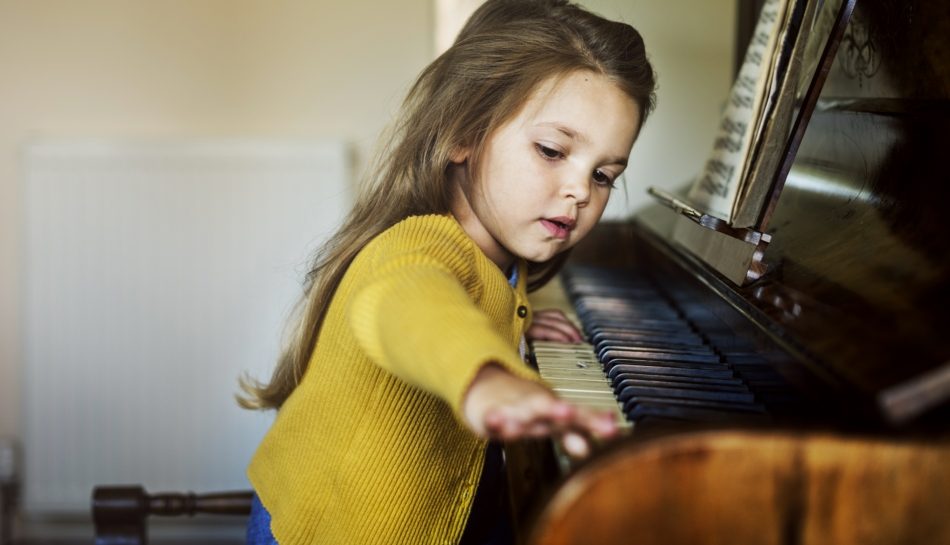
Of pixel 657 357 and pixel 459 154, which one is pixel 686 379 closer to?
pixel 657 357

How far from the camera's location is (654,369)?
804mm

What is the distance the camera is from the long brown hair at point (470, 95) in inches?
34.7

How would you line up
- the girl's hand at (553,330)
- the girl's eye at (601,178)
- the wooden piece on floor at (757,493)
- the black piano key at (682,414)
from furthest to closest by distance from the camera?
the girl's hand at (553,330) → the girl's eye at (601,178) → the black piano key at (682,414) → the wooden piece on floor at (757,493)

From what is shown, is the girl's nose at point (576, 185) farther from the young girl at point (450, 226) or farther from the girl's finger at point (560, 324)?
the girl's finger at point (560, 324)

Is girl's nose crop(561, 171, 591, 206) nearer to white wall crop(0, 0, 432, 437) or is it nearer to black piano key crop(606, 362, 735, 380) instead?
black piano key crop(606, 362, 735, 380)

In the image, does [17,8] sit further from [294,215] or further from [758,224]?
[758,224]

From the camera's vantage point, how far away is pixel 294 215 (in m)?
2.00

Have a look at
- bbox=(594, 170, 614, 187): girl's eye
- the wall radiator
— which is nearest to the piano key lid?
bbox=(594, 170, 614, 187): girl's eye

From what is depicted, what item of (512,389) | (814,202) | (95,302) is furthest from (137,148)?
(512,389)

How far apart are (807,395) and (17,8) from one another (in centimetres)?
213

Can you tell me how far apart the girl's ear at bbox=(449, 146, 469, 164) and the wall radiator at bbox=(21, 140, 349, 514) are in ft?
3.49

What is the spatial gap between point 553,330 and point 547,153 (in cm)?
28

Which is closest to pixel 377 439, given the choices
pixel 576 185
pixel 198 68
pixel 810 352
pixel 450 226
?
pixel 450 226

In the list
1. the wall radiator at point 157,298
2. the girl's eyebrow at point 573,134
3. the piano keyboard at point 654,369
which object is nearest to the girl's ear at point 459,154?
the girl's eyebrow at point 573,134
